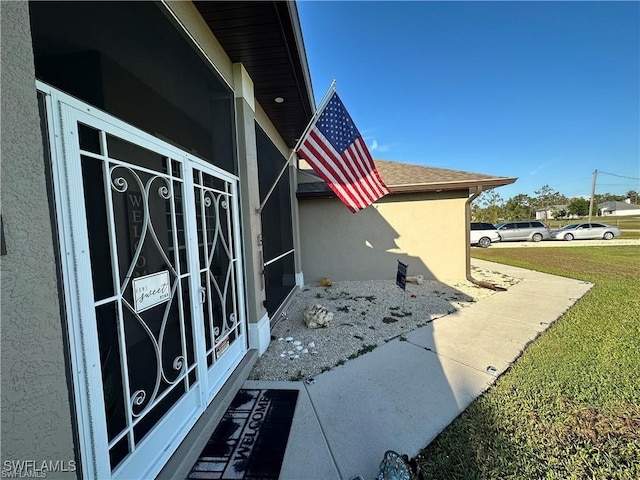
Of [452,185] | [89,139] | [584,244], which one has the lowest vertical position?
[584,244]

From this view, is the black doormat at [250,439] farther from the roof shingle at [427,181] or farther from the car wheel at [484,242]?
the car wheel at [484,242]

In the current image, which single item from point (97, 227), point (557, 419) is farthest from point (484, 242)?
point (97, 227)

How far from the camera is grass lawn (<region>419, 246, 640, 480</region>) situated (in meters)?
2.01

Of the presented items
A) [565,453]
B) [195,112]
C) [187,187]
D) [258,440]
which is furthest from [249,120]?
[565,453]

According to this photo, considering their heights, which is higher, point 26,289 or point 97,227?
point 97,227

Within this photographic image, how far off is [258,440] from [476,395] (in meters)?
2.17

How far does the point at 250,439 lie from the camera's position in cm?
234

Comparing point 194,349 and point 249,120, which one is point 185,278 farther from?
point 249,120

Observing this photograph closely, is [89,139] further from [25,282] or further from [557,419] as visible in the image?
[557,419]

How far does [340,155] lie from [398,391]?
3.19 m

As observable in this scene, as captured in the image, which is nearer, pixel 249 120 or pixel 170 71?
pixel 170 71

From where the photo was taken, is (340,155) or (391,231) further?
(391,231)

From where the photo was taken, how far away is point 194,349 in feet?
8.09

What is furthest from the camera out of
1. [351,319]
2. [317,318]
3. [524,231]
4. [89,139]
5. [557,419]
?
[524,231]
